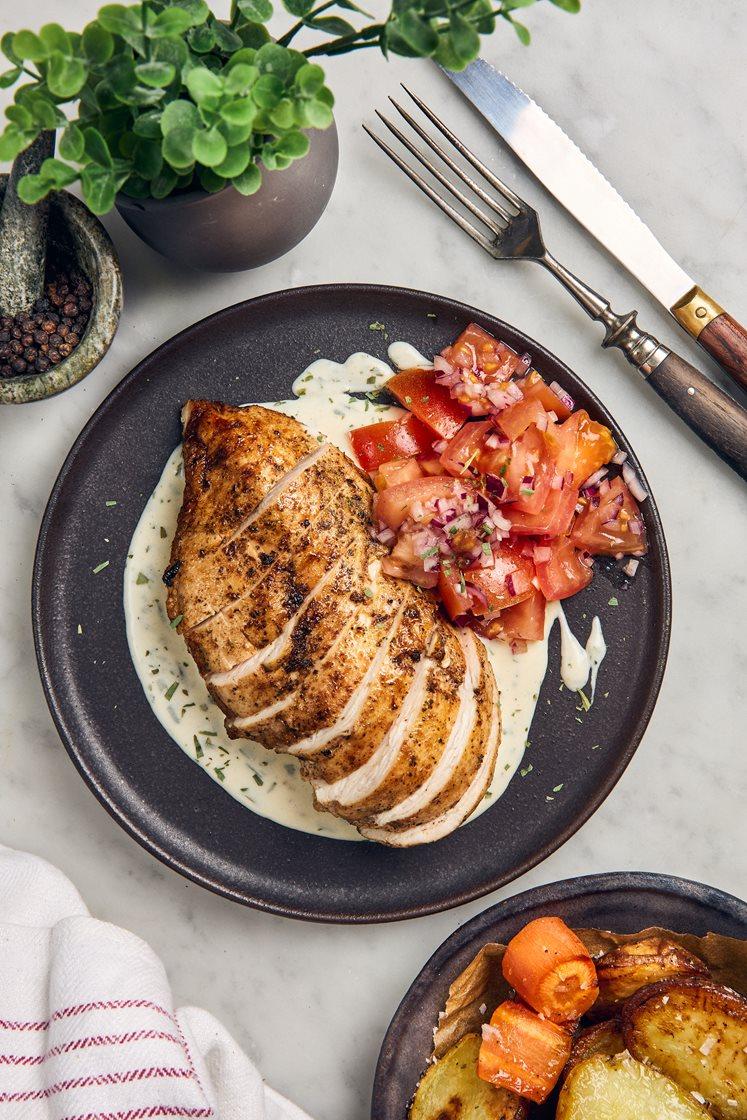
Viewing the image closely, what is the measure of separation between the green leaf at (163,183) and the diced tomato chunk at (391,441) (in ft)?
3.48

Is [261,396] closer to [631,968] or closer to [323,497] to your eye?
[323,497]

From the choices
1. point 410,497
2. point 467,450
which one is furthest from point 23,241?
point 467,450

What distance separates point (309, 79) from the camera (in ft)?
7.48

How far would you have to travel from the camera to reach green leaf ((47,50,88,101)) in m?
2.22

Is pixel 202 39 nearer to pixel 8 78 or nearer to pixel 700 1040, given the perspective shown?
pixel 8 78

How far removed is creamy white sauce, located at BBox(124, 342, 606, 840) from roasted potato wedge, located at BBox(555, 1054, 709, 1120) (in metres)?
0.88

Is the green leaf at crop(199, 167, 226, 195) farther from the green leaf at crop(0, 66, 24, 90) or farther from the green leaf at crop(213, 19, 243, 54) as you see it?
the green leaf at crop(0, 66, 24, 90)

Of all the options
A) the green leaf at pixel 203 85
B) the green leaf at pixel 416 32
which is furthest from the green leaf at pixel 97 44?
the green leaf at pixel 416 32

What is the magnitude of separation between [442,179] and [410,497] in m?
1.22

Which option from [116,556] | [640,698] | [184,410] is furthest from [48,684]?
[640,698]

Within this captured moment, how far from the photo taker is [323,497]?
290 cm

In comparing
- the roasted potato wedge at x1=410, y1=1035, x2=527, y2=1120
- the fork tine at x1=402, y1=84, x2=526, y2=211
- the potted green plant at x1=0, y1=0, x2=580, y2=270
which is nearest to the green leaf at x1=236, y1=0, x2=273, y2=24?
the potted green plant at x1=0, y1=0, x2=580, y2=270

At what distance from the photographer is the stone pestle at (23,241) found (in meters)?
2.78

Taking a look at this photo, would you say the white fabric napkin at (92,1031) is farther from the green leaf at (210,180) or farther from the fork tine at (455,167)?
the fork tine at (455,167)
